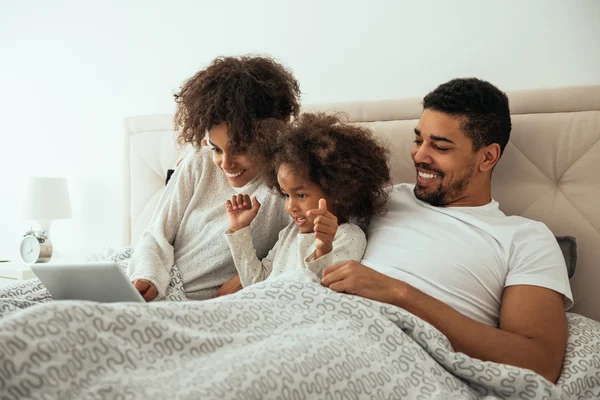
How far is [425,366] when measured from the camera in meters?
1.23

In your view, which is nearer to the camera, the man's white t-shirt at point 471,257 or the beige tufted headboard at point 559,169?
the man's white t-shirt at point 471,257

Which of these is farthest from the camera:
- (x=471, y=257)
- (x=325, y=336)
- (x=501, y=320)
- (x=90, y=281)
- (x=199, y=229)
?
(x=199, y=229)

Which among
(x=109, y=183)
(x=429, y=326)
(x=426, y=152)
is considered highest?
(x=426, y=152)

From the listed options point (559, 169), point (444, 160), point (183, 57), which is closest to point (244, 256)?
point (444, 160)

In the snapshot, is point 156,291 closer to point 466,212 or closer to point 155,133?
point 466,212

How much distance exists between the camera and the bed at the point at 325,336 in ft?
2.90

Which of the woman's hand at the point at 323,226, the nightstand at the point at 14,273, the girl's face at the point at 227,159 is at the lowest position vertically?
the nightstand at the point at 14,273

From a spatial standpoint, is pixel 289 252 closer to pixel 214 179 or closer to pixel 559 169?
pixel 214 179

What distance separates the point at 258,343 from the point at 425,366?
1.06ft

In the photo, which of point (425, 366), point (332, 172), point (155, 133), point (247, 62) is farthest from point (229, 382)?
point (155, 133)

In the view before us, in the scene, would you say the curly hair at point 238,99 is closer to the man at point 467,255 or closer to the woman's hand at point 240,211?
the woman's hand at point 240,211

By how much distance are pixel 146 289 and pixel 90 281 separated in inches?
17.9

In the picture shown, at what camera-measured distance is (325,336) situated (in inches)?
45.3

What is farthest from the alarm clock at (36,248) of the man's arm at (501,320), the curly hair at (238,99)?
the man's arm at (501,320)
